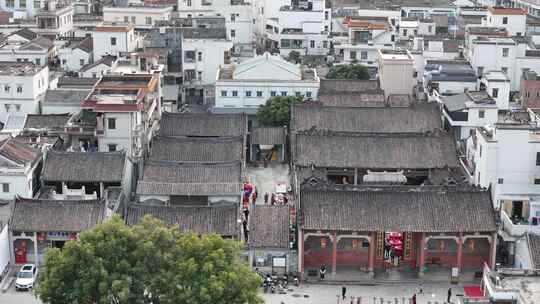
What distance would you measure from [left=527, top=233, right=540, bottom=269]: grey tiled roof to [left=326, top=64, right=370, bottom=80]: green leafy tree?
33.9 m

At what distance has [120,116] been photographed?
55094mm

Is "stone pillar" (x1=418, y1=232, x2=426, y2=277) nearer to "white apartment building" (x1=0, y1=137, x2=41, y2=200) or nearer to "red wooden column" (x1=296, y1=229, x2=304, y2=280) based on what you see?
"red wooden column" (x1=296, y1=229, x2=304, y2=280)

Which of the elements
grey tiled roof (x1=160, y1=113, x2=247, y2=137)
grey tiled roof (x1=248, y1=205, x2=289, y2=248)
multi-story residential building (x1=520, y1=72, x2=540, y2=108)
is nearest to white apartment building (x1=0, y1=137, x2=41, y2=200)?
grey tiled roof (x1=248, y1=205, x2=289, y2=248)

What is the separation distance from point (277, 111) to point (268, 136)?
341 cm

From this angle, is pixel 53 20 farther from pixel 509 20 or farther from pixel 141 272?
pixel 141 272

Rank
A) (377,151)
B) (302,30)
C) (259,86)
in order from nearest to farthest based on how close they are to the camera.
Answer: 1. (377,151)
2. (259,86)
3. (302,30)

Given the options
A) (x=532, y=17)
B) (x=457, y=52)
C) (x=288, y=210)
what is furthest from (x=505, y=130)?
(x=532, y=17)

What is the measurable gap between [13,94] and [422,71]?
33373mm

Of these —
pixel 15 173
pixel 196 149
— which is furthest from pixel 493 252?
pixel 15 173

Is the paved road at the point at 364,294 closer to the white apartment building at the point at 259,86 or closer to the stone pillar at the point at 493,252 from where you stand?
the stone pillar at the point at 493,252

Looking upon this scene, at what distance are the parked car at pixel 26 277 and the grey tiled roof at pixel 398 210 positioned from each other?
1343 centimetres

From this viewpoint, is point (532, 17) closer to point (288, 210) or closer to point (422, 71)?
point (422, 71)

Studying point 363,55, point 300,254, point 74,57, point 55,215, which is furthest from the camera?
point 363,55

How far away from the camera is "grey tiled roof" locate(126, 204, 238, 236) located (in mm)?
45250
